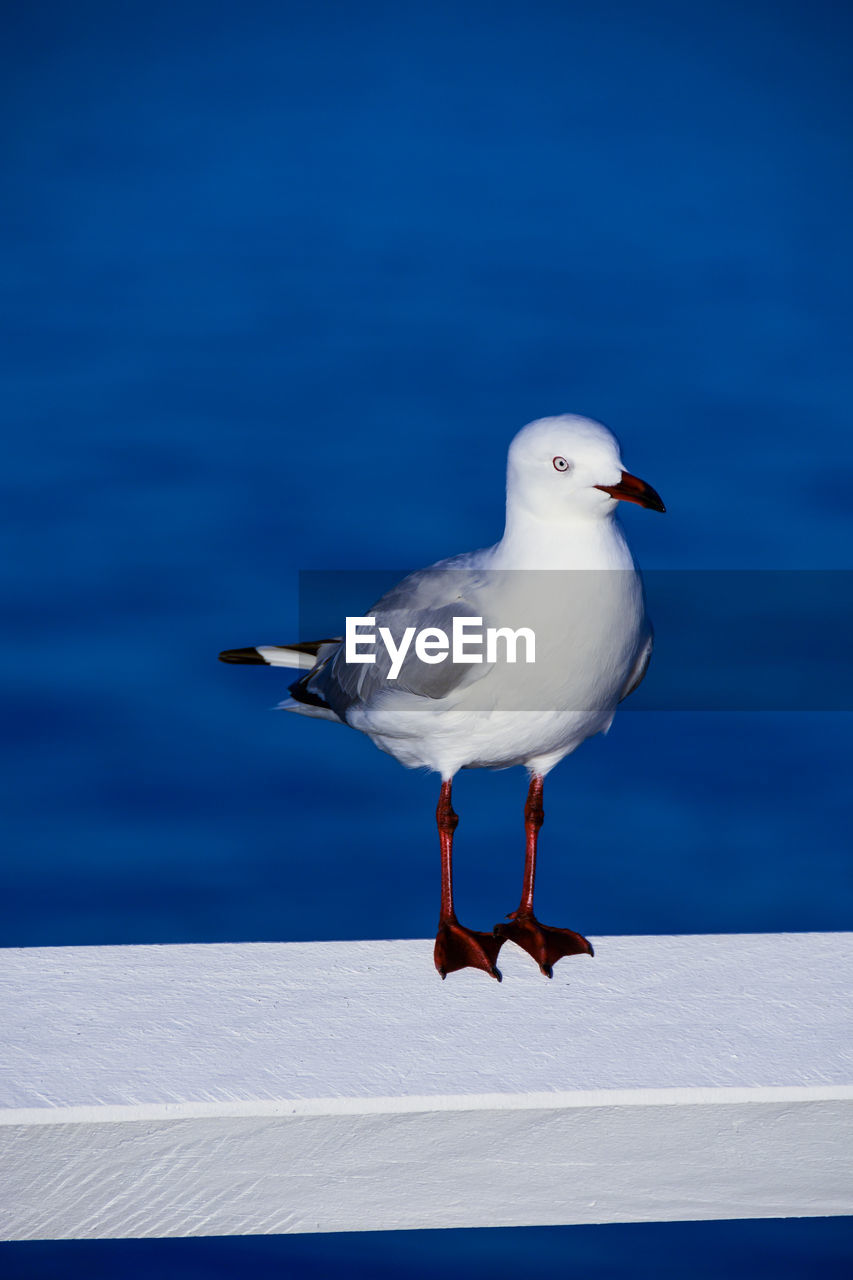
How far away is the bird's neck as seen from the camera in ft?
7.48

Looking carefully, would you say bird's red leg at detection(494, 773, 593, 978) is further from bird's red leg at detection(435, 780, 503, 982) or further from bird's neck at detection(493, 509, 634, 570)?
bird's neck at detection(493, 509, 634, 570)

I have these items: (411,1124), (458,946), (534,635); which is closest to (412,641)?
(534,635)

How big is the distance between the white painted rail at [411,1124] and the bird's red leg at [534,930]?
13.7 inches

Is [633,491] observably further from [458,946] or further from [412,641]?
[458,946]

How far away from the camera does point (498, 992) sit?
2.25m

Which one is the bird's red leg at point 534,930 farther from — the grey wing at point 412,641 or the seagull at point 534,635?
the grey wing at point 412,641

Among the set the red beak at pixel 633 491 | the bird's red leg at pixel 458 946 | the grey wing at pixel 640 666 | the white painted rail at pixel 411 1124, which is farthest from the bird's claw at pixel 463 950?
the red beak at pixel 633 491

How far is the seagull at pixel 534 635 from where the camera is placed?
89.0 inches

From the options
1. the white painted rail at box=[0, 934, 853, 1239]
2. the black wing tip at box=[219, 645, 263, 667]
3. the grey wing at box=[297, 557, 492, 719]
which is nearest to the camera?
the white painted rail at box=[0, 934, 853, 1239]

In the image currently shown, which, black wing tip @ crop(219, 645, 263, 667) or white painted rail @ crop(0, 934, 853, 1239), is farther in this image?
black wing tip @ crop(219, 645, 263, 667)

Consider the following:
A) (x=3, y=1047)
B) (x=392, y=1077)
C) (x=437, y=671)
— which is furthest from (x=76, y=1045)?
(x=437, y=671)

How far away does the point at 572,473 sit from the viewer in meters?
2.25

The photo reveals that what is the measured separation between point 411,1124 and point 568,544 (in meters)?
0.86

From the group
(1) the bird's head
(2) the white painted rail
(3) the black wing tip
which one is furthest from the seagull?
(3) the black wing tip
